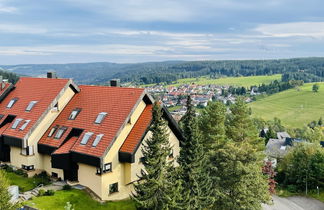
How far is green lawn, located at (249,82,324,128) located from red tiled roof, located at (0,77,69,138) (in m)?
126

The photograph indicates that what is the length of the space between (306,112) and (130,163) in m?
153

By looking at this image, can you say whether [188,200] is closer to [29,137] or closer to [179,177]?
[179,177]

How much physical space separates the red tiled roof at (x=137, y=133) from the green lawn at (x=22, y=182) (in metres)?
11.0

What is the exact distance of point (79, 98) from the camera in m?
40.0

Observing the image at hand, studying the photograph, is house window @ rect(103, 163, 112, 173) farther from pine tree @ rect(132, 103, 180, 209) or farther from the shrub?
the shrub

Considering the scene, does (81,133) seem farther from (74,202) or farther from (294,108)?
(294,108)

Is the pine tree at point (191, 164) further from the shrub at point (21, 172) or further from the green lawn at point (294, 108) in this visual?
the green lawn at point (294, 108)

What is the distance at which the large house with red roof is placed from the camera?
32.3 m

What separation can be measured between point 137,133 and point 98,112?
214 inches

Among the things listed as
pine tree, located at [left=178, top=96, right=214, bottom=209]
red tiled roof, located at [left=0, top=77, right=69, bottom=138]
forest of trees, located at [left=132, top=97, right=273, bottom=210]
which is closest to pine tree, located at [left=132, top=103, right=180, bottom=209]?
forest of trees, located at [left=132, top=97, right=273, bottom=210]

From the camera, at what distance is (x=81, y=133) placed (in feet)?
113

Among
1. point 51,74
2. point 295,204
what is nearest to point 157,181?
point 51,74

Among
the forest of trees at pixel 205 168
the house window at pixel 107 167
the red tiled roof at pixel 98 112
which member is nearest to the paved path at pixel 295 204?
the forest of trees at pixel 205 168

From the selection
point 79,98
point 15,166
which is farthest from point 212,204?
point 15,166
